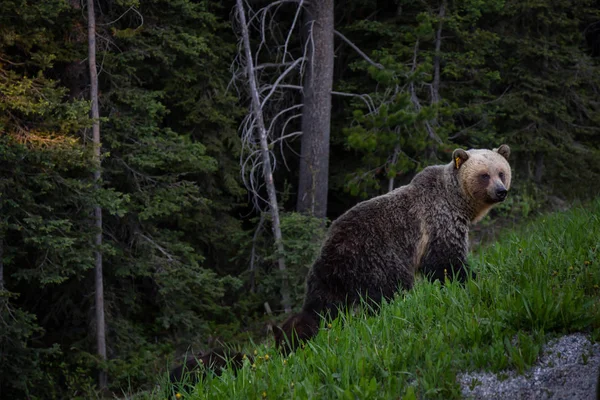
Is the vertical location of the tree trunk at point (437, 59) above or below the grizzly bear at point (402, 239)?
above

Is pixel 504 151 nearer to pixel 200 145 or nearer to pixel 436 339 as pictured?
pixel 436 339

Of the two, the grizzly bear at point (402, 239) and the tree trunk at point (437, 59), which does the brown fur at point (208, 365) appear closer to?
the grizzly bear at point (402, 239)

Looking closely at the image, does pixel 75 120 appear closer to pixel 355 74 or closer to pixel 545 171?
pixel 355 74

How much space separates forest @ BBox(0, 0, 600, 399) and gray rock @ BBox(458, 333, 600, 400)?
7.06m

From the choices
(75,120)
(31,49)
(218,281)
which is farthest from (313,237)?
(31,49)

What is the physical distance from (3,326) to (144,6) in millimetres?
6961

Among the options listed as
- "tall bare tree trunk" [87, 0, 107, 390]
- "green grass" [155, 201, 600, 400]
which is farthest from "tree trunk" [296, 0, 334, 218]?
"green grass" [155, 201, 600, 400]

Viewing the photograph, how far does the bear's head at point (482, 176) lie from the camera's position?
6527mm

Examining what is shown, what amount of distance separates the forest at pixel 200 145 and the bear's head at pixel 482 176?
5831 mm

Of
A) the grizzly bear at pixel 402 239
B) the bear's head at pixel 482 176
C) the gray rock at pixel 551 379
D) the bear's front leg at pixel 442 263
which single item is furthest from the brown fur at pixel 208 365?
the bear's head at pixel 482 176

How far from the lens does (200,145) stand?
12.2 meters

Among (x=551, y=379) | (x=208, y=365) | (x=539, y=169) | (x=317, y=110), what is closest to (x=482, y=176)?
(x=551, y=379)

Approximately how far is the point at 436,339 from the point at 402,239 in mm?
2010

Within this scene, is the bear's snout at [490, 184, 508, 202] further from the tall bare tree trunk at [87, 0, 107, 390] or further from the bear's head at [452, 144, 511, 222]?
the tall bare tree trunk at [87, 0, 107, 390]
